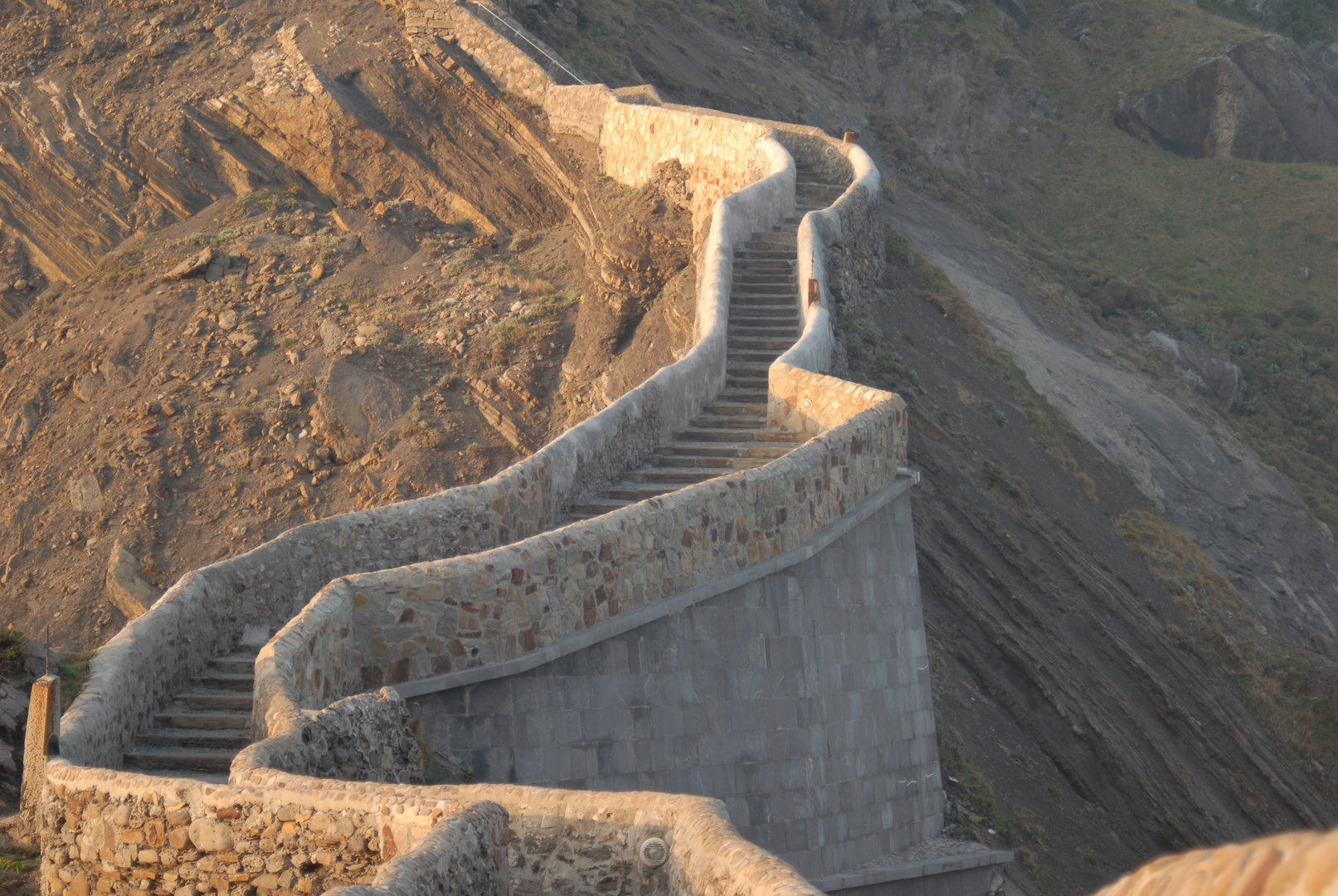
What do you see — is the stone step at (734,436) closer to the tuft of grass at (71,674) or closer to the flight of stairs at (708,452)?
the flight of stairs at (708,452)

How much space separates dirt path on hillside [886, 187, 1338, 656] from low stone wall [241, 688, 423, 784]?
14.4 metres

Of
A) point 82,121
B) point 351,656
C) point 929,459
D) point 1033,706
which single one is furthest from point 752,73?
point 351,656

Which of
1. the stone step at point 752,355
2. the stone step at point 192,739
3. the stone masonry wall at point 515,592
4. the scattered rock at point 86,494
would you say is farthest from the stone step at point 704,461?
the scattered rock at point 86,494

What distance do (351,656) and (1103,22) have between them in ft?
142

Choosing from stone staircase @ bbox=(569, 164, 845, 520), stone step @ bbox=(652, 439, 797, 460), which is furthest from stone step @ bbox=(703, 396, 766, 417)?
stone step @ bbox=(652, 439, 797, 460)

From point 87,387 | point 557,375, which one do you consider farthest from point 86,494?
point 557,375

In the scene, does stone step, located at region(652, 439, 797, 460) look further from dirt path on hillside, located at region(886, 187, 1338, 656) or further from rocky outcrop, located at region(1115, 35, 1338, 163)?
rocky outcrop, located at region(1115, 35, 1338, 163)

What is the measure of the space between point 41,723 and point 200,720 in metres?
1.27

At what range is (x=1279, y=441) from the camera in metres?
25.6

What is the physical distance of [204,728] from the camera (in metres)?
7.71

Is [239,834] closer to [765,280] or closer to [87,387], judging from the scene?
[765,280]

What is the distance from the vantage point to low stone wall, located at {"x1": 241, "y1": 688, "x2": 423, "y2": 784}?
571cm

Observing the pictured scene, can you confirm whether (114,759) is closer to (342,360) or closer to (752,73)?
(342,360)

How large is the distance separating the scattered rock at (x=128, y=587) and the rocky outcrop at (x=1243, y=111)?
3383 centimetres
